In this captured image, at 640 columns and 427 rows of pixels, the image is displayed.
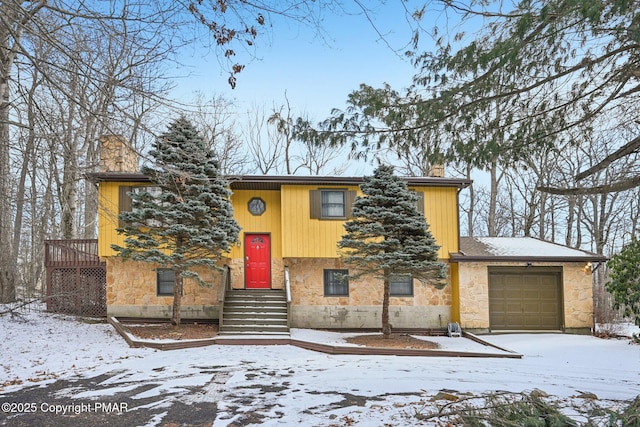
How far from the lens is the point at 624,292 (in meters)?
10.1

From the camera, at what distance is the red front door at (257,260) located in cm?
1511

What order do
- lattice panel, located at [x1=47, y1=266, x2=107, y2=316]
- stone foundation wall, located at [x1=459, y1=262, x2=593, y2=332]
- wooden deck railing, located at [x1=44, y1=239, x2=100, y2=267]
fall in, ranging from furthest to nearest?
lattice panel, located at [x1=47, y1=266, x2=107, y2=316]
wooden deck railing, located at [x1=44, y1=239, x2=100, y2=267]
stone foundation wall, located at [x1=459, y1=262, x2=593, y2=332]

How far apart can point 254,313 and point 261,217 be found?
3338mm

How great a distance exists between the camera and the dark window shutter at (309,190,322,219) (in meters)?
14.5

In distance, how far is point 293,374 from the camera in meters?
8.12

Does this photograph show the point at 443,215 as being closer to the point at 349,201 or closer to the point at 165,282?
the point at 349,201

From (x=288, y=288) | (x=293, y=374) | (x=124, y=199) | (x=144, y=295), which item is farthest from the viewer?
(x=144, y=295)

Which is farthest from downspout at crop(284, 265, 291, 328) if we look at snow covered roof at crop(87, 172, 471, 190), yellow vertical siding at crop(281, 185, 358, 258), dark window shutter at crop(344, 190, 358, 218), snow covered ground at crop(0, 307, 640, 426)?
snow covered roof at crop(87, 172, 471, 190)

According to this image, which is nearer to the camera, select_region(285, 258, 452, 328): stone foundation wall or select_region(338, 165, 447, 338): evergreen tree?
select_region(338, 165, 447, 338): evergreen tree

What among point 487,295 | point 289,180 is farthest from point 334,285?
point 487,295

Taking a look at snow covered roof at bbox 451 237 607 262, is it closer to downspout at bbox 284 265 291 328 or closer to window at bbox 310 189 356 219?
window at bbox 310 189 356 219

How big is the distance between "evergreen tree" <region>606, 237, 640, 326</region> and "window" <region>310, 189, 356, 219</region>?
7.21 metres

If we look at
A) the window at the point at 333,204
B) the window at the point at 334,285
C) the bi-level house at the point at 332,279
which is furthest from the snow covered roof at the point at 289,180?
the window at the point at 334,285

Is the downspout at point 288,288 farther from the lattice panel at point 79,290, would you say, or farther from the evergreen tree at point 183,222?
the lattice panel at point 79,290
